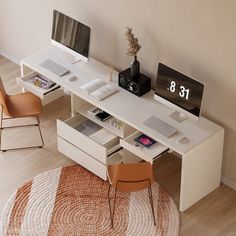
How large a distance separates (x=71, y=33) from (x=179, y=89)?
1190mm

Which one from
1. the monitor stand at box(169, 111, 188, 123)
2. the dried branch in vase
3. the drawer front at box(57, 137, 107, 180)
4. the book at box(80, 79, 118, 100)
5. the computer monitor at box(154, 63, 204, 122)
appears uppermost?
the dried branch in vase

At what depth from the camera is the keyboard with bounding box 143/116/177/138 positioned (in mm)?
5121

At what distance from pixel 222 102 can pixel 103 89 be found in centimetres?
99

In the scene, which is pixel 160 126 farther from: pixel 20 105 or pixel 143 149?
pixel 20 105

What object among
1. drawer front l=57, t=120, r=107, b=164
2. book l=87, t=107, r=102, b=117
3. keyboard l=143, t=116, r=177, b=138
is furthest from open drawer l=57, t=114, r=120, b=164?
keyboard l=143, t=116, r=177, b=138

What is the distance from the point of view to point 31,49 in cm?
673

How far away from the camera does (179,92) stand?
515cm

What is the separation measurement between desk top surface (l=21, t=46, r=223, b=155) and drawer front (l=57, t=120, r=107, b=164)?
27 centimetres

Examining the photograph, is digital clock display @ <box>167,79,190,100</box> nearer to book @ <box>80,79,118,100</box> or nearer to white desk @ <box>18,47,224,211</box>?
white desk @ <box>18,47,224,211</box>

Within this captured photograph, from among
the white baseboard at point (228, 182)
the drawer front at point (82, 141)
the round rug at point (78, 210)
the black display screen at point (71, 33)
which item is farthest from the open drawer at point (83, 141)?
the white baseboard at point (228, 182)

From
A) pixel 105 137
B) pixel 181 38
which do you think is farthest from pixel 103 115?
pixel 181 38

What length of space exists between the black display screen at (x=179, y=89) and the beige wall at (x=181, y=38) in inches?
7.8

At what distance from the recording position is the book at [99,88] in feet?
18.0

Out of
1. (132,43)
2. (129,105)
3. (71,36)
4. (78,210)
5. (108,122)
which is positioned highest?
(132,43)
